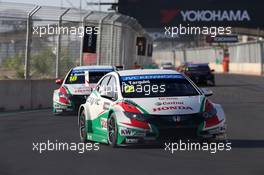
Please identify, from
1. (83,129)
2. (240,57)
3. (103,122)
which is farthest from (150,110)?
(240,57)

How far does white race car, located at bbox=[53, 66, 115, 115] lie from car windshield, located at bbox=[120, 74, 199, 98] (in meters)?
7.88

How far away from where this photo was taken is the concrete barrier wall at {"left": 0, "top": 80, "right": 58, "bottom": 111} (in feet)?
77.7

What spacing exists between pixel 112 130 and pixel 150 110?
83cm

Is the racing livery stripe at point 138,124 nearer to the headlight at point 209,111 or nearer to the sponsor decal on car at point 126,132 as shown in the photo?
the sponsor decal on car at point 126,132

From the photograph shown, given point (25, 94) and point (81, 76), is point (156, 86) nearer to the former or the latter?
point (81, 76)

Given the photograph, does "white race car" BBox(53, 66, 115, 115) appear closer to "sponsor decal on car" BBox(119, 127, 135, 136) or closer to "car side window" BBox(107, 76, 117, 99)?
"car side window" BBox(107, 76, 117, 99)

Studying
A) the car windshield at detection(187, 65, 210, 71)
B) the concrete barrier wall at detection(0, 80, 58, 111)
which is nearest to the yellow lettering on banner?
the concrete barrier wall at detection(0, 80, 58, 111)

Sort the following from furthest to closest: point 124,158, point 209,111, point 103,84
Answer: point 103,84 → point 209,111 → point 124,158

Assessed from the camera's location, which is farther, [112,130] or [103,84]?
[103,84]

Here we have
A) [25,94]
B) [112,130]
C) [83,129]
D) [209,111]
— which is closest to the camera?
[209,111]

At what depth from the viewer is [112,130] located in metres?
12.9

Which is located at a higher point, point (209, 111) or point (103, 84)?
point (103, 84)

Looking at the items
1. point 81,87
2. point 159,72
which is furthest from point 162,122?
point 81,87

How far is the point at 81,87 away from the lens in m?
21.6
